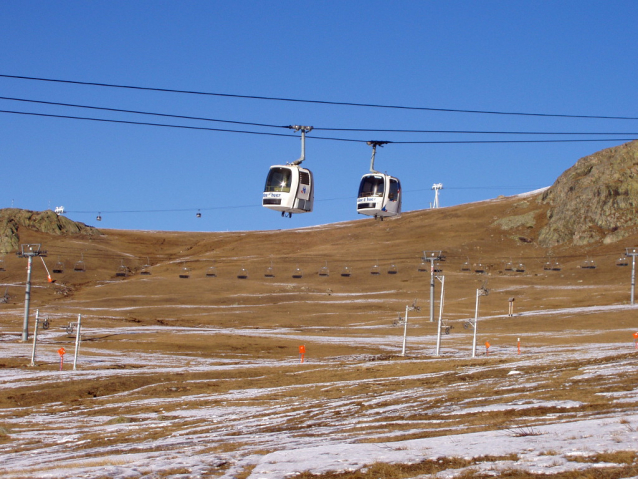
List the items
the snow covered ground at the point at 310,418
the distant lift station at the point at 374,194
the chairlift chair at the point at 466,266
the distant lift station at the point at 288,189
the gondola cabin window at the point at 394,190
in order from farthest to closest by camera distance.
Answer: the chairlift chair at the point at 466,266 → the gondola cabin window at the point at 394,190 → the distant lift station at the point at 374,194 → the distant lift station at the point at 288,189 → the snow covered ground at the point at 310,418

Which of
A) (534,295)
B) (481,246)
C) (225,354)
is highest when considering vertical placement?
(481,246)

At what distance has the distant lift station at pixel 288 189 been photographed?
114 ft

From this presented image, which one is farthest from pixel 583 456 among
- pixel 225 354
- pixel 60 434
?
pixel 225 354

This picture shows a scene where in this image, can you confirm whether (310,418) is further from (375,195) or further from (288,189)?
(375,195)

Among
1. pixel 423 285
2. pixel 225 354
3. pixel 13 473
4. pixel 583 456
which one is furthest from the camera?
pixel 423 285

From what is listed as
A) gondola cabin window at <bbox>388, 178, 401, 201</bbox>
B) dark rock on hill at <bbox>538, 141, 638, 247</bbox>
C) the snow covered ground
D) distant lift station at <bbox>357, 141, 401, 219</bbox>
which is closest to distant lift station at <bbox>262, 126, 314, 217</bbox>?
Answer: distant lift station at <bbox>357, 141, 401, 219</bbox>

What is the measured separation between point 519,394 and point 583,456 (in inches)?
505

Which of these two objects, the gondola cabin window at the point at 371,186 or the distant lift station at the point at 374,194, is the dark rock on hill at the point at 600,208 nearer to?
the distant lift station at the point at 374,194

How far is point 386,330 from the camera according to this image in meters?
99.8

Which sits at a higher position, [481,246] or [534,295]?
[481,246]

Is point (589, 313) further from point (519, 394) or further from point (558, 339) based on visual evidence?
point (519, 394)

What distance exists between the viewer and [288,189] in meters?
34.8

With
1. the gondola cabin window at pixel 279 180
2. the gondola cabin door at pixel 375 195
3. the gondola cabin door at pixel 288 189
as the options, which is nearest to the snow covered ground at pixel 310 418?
the gondola cabin door at pixel 375 195

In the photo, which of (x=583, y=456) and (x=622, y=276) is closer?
(x=583, y=456)
